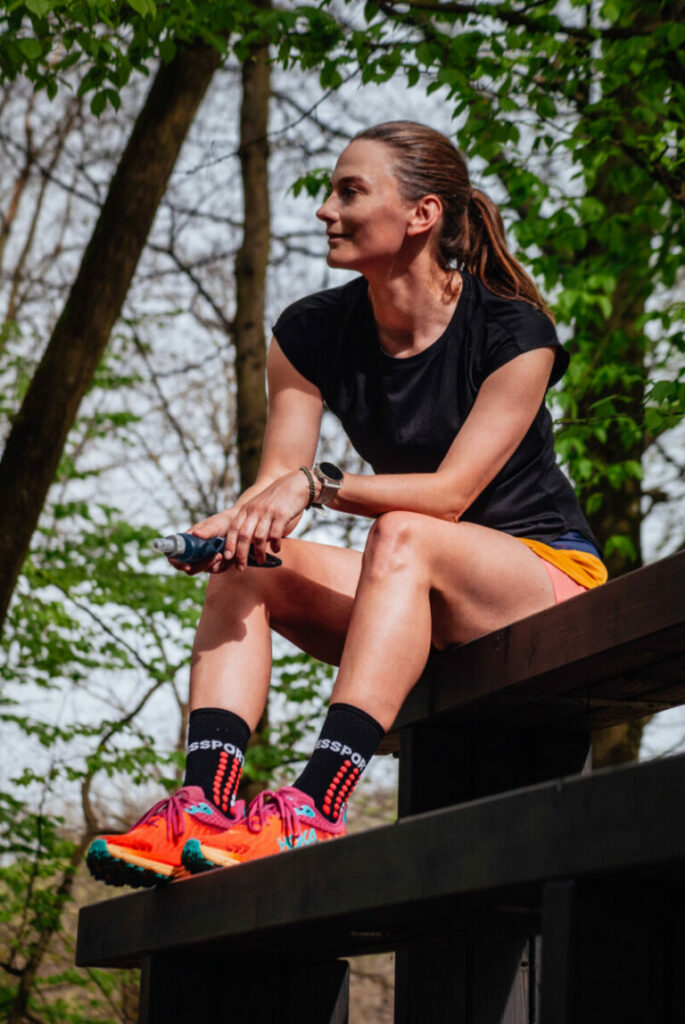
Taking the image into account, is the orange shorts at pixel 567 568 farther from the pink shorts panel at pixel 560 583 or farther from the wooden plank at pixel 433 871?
the wooden plank at pixel 433 871

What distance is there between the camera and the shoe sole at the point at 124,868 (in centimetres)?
188

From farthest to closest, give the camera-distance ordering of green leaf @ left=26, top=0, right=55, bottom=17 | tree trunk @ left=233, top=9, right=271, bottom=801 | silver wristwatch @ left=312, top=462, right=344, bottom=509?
tree trunk @ left=233, top=9, right=271, bottom=801
green leaf @ left=26, top=0, right=55, bottom=17
silver wristwatch @ left=312, top=462, right=344, bottom=509

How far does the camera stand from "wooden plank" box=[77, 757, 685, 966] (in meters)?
1.10

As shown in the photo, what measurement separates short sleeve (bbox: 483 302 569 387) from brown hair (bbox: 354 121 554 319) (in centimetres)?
7

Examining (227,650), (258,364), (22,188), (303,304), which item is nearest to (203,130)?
(22,188)

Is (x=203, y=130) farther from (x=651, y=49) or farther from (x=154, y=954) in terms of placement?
(x=154, y=954)

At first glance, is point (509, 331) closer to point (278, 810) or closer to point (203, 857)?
point (278, 810)

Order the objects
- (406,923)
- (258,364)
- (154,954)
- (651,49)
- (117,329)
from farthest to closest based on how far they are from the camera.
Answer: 1. (117,329)
2. (258,364)
3. (651,49)
4. (154,954)
5. (406,923)

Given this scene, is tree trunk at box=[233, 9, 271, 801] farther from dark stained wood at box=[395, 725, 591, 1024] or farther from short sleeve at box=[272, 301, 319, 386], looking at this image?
dark stained wood at box=[395, 725, 591, 1024]

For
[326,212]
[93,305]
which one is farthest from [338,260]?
[93,305]

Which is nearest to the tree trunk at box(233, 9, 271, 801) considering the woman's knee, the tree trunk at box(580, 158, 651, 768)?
the tree trunk at box(580, 158, 651, 768)

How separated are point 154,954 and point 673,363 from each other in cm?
672

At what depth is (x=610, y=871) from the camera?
1.12 metres

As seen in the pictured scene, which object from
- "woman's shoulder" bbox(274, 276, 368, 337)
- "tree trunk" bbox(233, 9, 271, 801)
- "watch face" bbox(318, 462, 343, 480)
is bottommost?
"watch face" bbox(318, 462, 343, 480)
